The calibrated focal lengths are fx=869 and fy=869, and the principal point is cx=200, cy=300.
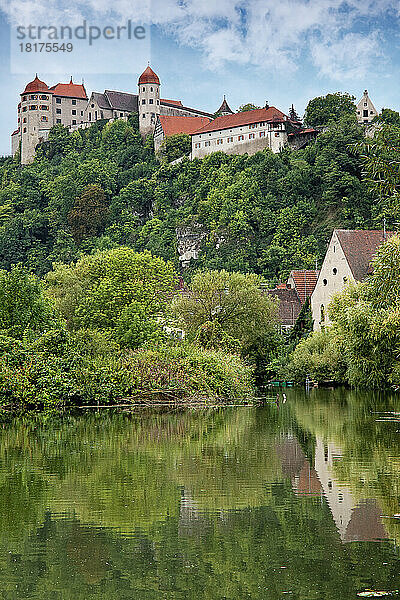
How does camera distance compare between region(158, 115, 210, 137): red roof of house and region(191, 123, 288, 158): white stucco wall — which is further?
region(158, 115, 210, 137): red roof of house

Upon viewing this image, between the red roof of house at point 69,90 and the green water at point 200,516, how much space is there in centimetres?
14270

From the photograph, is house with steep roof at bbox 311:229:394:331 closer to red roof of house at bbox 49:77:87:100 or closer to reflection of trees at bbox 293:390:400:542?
reflection of trees at bbox 293:390:400:542

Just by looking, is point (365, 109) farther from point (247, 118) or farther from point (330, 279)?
point (330, 279)

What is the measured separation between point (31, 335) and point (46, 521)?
21242mm

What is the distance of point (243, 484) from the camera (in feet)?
43.9

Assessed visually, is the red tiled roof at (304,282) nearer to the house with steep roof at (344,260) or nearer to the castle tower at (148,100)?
the house with steep roof at (344,260)

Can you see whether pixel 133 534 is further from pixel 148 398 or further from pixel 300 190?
pixel 300 190

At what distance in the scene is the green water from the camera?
27.3ft

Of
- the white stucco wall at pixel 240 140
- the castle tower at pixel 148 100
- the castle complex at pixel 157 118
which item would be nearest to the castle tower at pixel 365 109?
the castle complex at pixel 157 118

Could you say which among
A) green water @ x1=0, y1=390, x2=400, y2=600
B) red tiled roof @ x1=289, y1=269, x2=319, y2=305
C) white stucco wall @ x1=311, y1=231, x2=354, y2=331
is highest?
red tiled roof @ x1=289, y1=269, x2=319, y2=305

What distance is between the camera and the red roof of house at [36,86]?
154375 mm

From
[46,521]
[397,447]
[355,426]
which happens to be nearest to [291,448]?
[397,447]

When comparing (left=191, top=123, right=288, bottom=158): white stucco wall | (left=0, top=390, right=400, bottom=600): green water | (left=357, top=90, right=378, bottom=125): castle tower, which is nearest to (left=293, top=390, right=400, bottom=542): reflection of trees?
(left=0, top=390, right=400, bottom=600): green water

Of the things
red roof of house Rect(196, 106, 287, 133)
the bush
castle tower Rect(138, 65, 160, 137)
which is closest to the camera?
the bush
